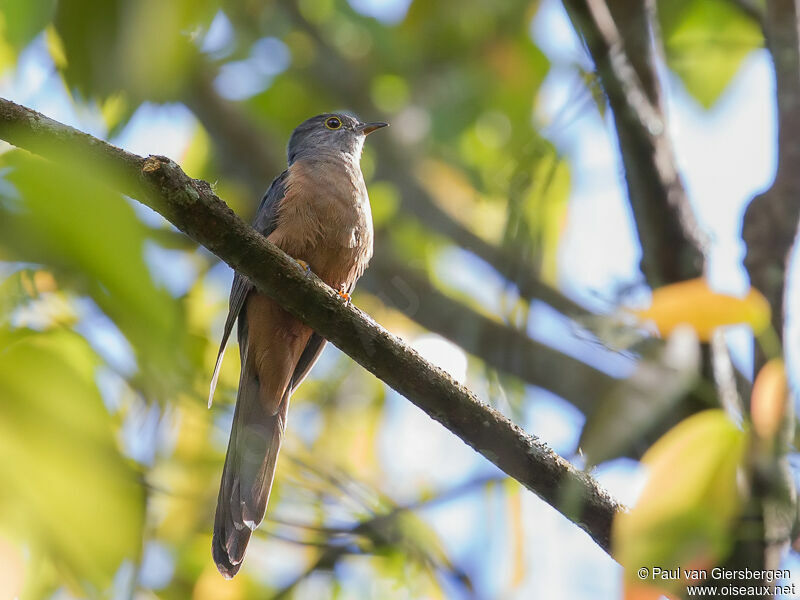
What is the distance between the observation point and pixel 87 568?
1271 mm

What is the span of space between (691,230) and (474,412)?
6.96 ft

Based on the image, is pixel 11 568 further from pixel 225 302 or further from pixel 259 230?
pixel 225 302

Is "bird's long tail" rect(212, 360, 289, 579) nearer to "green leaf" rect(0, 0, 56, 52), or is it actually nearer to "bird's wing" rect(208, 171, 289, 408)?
"bird's wing" rect(208, 171, 289, 408)

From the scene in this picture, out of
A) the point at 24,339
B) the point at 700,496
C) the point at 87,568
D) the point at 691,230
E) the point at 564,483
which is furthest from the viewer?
the point at 691,230

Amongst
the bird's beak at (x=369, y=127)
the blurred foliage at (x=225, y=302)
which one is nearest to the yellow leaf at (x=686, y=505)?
the blurred foliage at (x=225, y=302)

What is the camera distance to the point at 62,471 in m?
1.30

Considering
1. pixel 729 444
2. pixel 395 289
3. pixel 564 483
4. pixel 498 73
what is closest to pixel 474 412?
pixel 564 483

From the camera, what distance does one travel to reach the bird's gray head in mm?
5977

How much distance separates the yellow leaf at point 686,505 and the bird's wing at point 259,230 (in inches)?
104

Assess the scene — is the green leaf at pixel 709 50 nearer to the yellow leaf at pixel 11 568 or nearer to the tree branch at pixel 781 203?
the tree branch at pixel 781 203

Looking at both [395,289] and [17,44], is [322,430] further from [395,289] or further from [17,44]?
[17,44]

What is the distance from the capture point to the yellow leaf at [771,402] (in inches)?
76.6

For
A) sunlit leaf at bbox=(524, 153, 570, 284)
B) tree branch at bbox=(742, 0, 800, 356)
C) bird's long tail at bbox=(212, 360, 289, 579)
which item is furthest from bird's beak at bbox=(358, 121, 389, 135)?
tree branch at bbox=(742, 0, 800, 356)

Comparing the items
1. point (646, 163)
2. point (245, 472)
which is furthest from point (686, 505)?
point (646, 163)
